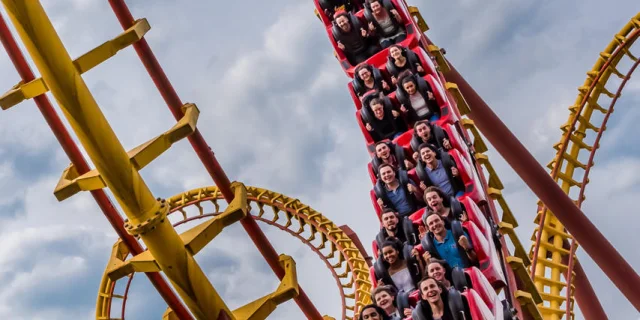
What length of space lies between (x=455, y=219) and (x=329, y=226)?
4489 mm

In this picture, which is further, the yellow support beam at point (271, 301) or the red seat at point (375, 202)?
the red seat at point (375, 202)

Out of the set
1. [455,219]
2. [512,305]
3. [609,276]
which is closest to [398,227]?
[455,219]

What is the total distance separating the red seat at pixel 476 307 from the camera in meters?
4.74

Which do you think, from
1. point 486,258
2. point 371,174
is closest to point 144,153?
point 486,258

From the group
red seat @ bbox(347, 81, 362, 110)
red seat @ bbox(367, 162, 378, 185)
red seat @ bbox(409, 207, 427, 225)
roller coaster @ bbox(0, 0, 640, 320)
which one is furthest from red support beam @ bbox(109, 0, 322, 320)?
red seat @ bbox(347, 81, 362, 110)

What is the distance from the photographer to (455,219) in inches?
227

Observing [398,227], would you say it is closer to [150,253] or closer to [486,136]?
[486,136]

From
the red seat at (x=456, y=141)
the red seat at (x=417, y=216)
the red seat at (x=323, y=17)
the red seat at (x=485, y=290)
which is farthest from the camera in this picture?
the red seat at (x=323, y=17)

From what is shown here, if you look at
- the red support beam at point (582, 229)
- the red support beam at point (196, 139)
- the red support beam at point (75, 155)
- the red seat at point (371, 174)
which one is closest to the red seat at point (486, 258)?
the red seat at point (371, 174)

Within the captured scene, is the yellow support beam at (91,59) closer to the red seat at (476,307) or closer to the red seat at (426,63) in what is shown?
the red seat at (476,307)

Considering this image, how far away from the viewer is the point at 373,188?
6.82m

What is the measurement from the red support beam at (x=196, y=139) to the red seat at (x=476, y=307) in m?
1.69

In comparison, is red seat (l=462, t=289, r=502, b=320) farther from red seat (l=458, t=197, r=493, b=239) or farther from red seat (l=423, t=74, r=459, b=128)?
red seat (l=423, t=74, r=459, b=128)

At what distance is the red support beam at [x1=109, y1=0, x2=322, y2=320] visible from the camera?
3381 mm
